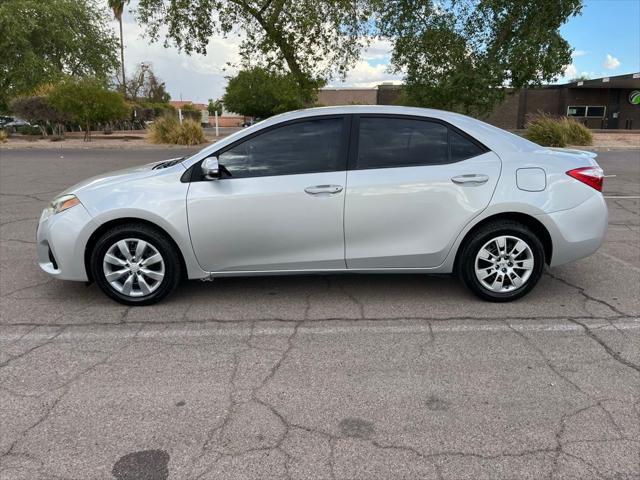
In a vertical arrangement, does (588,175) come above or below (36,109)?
below

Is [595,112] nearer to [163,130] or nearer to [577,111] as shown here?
[577,111]

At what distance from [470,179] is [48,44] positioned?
1263 inches

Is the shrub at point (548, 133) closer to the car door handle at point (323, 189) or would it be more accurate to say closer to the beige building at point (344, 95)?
the car door handle at point (323, 189)

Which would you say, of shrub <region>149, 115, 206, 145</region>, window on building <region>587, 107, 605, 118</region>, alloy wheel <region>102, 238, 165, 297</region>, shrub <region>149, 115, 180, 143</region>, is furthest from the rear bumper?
window on building <region>587, 107, 605, 118</region>

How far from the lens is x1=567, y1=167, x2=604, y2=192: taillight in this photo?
429 centimetres

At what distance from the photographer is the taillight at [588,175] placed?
4293 mm

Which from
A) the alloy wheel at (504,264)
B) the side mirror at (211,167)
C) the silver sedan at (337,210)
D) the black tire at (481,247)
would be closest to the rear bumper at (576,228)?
the silver sedan at (337,210)

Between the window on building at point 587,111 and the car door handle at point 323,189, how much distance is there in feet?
151

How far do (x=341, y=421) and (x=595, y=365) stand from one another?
183 cm

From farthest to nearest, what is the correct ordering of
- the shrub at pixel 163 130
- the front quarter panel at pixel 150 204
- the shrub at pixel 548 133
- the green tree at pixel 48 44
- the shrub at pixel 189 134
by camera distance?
the green tree at pixel 48 44 → the shrub at pixel 163 130 → the shrub at pixel 189 134 → the shrub at pixel 548 133 → the front quarter panel at pixel 150 204

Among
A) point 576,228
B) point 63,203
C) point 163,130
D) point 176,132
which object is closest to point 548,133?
point 176,132

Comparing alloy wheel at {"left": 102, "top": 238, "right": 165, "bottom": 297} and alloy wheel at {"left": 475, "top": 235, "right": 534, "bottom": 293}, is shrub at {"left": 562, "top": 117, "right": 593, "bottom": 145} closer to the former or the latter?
alloy wheel at {"left": 475, "top": 235, "right": 534, "bottom": 293}

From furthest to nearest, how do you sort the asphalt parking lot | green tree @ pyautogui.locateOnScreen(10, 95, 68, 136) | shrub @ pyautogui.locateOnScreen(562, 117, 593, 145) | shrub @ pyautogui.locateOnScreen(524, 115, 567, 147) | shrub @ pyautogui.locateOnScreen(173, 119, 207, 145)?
green tree @ pyautogui.locateOnScreen(10, 95, 68, 136) < shrub @ pyautogui.locateOnScreen(173, 119, 207, 145) < shrub @ pyautogui.locateOnScreen(562, 117, 593, 145) < shrub @ pyautogui.locateOnScreen(524, 115, 567, 147) < the asphalt parking lot

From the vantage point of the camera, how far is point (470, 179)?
418cm
